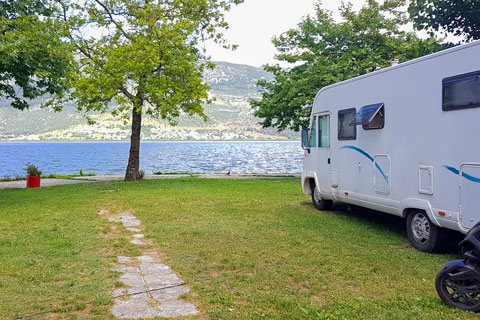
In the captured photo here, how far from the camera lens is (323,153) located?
11.9 metres

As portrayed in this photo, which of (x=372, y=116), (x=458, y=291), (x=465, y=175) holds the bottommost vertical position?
(x=458, y=291)

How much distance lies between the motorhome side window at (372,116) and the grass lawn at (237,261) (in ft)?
7.40

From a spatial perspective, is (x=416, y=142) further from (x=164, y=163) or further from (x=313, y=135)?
(x=164, y=163)

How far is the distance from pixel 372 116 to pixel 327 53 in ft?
55.9

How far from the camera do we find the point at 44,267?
677cm

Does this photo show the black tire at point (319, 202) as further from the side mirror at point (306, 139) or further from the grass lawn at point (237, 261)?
the side mirror at point (306, 139)

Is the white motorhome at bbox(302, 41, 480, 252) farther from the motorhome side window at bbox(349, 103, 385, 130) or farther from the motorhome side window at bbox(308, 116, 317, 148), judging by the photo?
the motorhome side window at bbox(308, 116, 317, 148)

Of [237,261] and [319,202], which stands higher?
[319,202]

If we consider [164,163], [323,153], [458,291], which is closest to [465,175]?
[458,291]

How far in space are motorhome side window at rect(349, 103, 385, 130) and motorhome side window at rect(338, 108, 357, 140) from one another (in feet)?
1.74

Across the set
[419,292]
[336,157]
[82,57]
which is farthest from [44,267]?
[82,57]

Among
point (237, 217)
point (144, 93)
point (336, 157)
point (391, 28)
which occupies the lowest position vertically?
point (237, 217)

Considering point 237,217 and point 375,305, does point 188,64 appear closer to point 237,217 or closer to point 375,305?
point 237,217

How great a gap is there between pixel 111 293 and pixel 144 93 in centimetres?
1627
